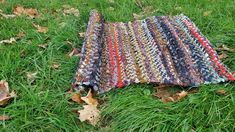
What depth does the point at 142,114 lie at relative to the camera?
2422 millimetres

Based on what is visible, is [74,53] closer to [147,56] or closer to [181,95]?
[147,56]

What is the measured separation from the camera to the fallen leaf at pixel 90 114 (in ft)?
7.96

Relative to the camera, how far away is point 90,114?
2.46m

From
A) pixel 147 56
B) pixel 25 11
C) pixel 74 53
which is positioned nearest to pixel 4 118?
pixel 74 53

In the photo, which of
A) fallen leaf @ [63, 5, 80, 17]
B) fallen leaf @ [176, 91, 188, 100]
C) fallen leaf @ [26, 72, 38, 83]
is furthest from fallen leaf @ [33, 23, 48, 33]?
fallen leaf @ [176, 91, 188, 100]

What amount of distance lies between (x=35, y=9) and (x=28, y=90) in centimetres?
167

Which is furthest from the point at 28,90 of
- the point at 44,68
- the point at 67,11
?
the point at 67,11

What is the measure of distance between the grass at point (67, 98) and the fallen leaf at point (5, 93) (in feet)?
0.13

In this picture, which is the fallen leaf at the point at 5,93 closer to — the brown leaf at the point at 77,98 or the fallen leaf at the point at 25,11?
the brown leaf at the point at 77,98

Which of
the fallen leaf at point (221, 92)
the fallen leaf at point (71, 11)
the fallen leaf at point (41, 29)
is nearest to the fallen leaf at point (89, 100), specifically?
the fallen leaf at point (221, 92)

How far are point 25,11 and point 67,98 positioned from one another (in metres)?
1.72

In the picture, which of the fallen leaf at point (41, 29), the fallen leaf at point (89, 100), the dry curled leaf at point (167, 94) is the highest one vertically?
the fallen leaf at point (41, 29)

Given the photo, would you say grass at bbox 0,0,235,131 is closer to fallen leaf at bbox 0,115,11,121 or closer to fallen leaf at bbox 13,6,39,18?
fallen leaf at bbox 0,115,11,121

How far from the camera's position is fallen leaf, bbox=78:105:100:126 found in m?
2.43
